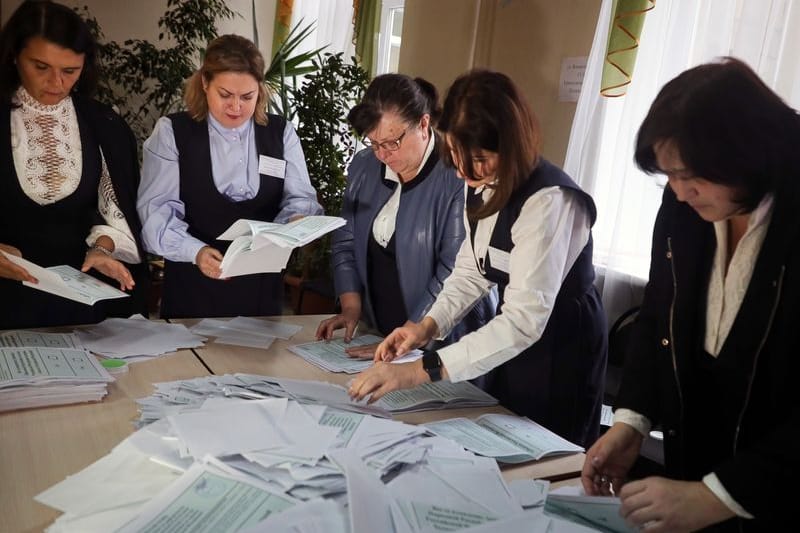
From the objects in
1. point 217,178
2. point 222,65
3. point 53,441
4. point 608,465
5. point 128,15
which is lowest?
point 53,441

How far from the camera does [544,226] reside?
150 centimetres

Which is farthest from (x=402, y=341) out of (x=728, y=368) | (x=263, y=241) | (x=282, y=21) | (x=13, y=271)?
(x=282, y=21)

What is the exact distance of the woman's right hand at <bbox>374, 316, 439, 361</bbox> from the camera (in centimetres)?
168

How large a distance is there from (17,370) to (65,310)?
2.12 feet

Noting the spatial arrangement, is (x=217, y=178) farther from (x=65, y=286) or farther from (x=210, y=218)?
(x=65, y=286)

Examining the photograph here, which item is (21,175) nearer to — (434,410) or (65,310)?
(65,310)

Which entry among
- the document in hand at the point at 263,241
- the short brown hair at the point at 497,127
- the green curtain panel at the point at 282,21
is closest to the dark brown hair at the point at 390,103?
the document in hand at the point at 263,241

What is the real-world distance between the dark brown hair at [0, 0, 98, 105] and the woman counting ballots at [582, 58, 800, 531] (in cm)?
166

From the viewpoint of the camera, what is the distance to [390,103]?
2.01 m

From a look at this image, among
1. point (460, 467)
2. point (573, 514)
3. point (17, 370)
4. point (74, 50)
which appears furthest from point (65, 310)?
point (573, 514)

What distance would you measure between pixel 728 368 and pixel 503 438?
49 cm

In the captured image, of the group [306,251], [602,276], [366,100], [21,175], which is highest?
[366,100]

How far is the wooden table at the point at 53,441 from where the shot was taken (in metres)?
1.01

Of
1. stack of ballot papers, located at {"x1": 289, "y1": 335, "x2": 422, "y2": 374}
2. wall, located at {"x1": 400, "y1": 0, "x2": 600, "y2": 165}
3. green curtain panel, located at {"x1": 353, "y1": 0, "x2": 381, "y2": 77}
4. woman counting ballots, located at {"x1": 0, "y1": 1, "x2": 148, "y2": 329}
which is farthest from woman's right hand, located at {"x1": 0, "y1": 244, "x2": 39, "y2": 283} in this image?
green curtain panel, located at {"x1": 353, "y1": 0, "x2": 381, "y2": 77}
